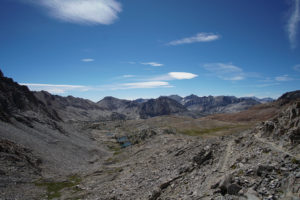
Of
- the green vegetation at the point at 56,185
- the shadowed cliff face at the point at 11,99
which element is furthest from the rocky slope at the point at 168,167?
the shadowed cliff face at the point at 11,99

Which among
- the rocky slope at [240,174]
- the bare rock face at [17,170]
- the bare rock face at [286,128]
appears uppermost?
the bare rock face at [286,128]

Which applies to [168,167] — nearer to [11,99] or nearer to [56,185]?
[56,185]

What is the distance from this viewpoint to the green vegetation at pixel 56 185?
4597 cm

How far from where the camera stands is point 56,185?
5256 cm

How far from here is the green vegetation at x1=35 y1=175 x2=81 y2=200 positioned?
1810 inches

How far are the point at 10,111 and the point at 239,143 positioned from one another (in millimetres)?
103002

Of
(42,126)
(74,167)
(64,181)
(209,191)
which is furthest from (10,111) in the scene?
(209,191)

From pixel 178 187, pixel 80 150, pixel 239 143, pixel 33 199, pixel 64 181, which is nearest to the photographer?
pixel 178 187

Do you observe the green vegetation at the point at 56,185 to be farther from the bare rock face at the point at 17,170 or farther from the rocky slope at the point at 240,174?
the rocky slope at the point at 240,174

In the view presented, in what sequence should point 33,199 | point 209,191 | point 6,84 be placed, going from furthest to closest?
point 6,84 → point 33,199 → point 209,191

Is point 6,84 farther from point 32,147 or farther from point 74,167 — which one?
point 74,167

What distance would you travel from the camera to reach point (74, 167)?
7269cm

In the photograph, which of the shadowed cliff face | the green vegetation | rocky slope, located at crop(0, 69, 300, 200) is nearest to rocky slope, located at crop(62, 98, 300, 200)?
rocky slope, located at crop(0, 69, 300, 200)

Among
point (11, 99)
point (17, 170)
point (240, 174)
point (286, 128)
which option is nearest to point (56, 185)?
point (17, 170)
